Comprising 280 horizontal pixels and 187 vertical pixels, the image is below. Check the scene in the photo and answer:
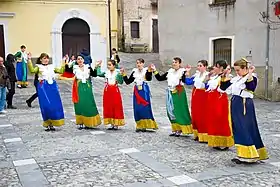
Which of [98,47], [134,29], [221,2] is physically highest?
[221,2]

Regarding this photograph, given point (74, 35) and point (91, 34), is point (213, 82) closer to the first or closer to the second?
point (91, 34)

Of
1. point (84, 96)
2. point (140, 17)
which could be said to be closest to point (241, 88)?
point (84, 96)

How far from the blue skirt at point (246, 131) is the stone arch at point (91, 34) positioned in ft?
47.7

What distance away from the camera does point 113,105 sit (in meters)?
8.48

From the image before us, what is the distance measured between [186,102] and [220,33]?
838 centimetres

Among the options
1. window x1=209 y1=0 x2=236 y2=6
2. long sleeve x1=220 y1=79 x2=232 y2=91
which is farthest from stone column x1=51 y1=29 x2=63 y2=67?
long sleeve x1=220 y1=79 x2=232 y2=91

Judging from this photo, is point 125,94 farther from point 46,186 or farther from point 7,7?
point 46,186

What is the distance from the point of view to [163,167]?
5652 millimetres

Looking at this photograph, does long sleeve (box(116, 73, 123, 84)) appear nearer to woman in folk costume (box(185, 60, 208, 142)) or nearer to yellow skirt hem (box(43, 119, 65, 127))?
yellow skirt hem (box(43, 119, 65, 127))

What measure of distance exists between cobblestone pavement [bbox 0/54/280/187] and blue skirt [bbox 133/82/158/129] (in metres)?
0.25

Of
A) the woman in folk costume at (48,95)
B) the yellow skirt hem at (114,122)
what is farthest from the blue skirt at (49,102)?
the yellow skirt hem at (114,122)

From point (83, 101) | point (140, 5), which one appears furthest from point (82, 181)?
point (140, 5)

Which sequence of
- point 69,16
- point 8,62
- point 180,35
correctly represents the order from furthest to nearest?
point 69,16 < point 180,35 < point 8,62

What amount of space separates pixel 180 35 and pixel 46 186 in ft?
44.8
